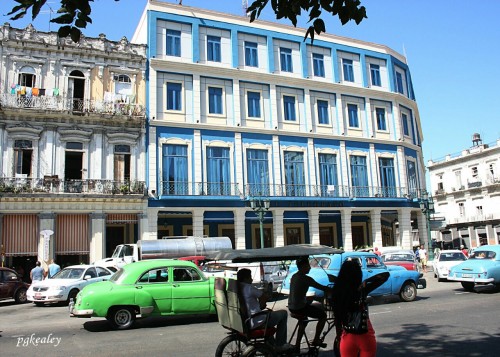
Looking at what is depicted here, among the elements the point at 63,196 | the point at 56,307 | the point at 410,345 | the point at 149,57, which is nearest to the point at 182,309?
the point at 410,345

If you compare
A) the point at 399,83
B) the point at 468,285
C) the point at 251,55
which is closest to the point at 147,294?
the point at 468,285

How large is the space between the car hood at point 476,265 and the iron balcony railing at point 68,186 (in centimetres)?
1624

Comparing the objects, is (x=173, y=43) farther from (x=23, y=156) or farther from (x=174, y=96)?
(x=23, y=156)

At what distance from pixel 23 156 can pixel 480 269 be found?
71.5ft

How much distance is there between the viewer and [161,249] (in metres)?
20.6

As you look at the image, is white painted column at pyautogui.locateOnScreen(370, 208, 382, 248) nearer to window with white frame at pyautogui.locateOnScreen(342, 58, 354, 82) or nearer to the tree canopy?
window with white frame at pyautogui.locateOnScreen(342, 58, 354, 82)

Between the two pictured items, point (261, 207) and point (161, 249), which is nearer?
point (161, 249)

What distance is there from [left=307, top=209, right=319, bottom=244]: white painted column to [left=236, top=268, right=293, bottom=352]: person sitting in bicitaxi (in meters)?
21.6

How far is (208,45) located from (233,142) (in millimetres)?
6305

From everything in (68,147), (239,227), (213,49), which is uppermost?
(213,49)

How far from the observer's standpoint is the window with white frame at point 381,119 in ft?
107

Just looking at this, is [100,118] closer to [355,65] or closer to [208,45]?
[208,45]

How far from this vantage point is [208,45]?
27.7m

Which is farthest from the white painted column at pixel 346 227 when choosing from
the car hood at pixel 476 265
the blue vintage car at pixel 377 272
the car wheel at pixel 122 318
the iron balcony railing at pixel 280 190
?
the car wheel at pixel 122 318
